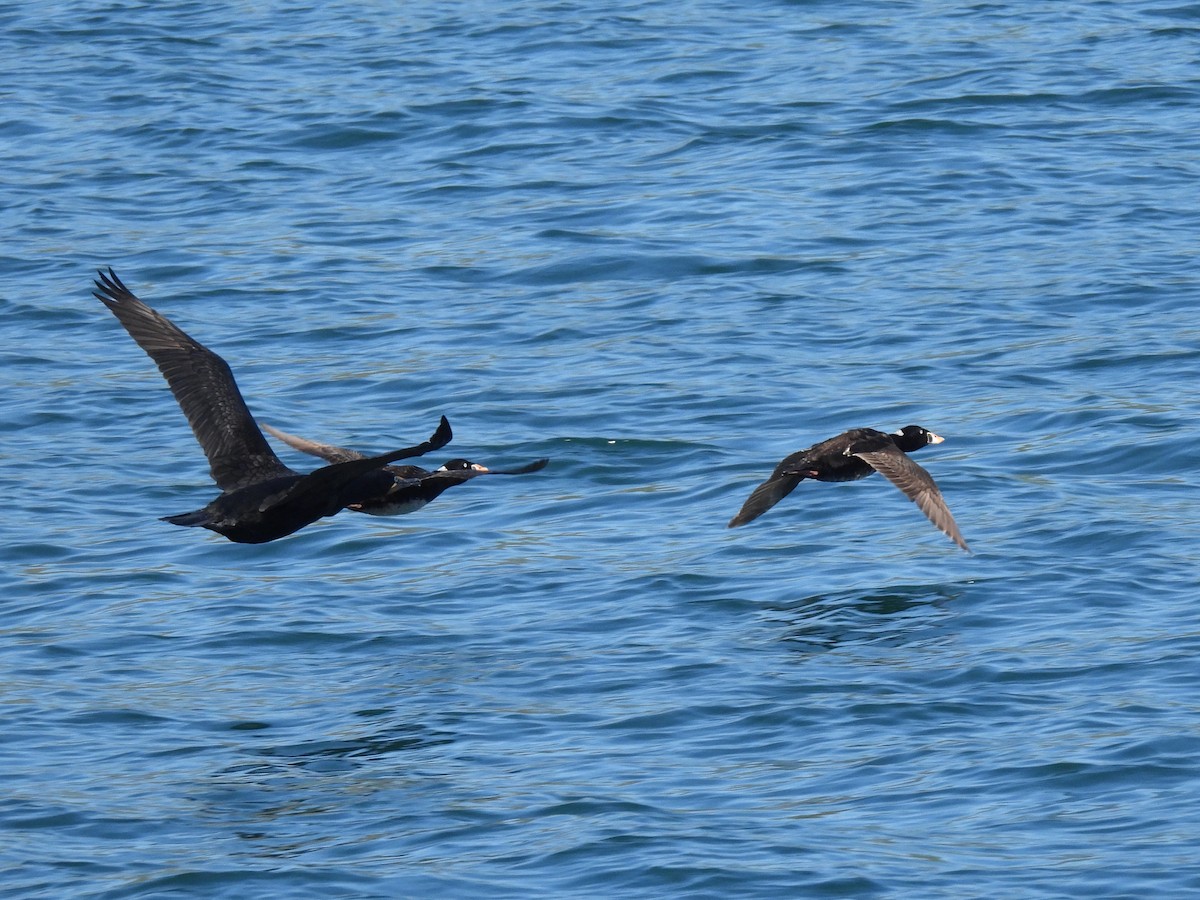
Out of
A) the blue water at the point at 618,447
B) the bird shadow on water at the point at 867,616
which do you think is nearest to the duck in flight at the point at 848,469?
the blue water at the point at 618,447

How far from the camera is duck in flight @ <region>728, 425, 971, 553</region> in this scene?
38.9ft

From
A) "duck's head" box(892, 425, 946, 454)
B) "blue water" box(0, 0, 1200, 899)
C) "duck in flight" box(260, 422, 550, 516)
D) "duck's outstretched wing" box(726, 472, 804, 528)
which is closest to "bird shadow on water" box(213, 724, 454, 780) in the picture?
"blue water" box(0, 0, 1200, 899)

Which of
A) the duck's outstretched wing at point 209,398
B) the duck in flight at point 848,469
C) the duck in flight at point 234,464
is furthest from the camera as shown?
the duck in flight at point 848,469

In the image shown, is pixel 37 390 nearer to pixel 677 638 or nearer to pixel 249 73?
pixel 677 638

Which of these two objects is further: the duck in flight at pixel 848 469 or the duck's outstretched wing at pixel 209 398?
the duck in flight at pixel 848 469

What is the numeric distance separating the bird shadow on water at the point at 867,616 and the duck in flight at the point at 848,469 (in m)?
0.55

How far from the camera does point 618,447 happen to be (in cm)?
1367

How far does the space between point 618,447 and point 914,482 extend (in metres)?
2.46

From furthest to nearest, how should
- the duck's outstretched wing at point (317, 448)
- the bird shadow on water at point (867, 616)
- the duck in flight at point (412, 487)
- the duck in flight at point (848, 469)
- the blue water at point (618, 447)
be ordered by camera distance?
the duck's outstretched wing at point (317, 448) < the duck in flight at point (848, 469) < the duck in flight at point (412, 487) < the bird shadow on water at point (867, 616) < the blue water at point (618, 447)

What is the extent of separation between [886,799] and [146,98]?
15.8m

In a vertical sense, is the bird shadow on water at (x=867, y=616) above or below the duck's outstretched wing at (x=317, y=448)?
below

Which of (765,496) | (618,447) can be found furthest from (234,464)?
(618,447)

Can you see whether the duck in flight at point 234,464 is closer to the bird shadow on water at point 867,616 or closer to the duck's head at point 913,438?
the bird shadow on water at point 867,616

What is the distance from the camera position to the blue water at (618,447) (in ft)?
29.2
